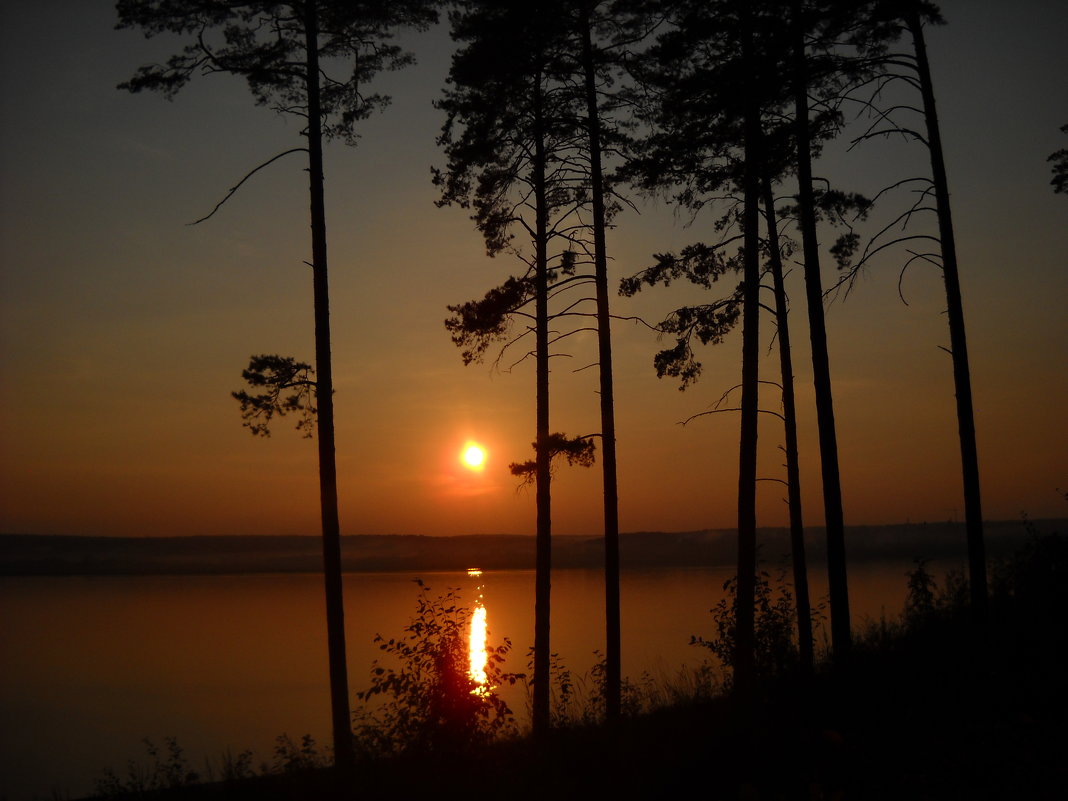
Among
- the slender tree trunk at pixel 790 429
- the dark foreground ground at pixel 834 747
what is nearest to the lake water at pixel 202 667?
the slender tree trunk at pixel 790 429

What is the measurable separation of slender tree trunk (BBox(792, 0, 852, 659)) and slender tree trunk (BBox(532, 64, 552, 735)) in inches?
213

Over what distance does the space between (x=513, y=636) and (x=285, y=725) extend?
77.3ft

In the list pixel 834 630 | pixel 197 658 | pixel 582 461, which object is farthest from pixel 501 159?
pixel 197 658

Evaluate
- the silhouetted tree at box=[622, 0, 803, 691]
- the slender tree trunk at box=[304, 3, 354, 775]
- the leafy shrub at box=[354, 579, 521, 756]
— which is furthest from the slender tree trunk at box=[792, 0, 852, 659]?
the slender tree trunk at box=[304, 3, 354, 775]

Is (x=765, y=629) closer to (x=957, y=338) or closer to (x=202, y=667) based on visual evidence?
(x=957, y=338)

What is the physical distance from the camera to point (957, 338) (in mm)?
15867

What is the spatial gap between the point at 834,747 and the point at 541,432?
9854mm

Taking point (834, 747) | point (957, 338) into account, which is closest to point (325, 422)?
point (834, 747)

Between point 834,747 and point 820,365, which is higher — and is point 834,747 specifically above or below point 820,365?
below

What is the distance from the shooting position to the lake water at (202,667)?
98.9 ft

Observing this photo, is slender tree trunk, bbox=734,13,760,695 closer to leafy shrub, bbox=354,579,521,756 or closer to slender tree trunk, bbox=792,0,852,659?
slender tree trunk, bbox=792,0,852,659

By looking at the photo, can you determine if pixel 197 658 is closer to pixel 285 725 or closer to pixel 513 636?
pixel 513 636

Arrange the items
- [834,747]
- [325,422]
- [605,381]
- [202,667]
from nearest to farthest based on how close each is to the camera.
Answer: [834,747] < [325,422] < [605,381] < [202,667]

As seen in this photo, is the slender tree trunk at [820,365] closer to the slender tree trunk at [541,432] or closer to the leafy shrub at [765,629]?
the leafy shrub at [765,629]
